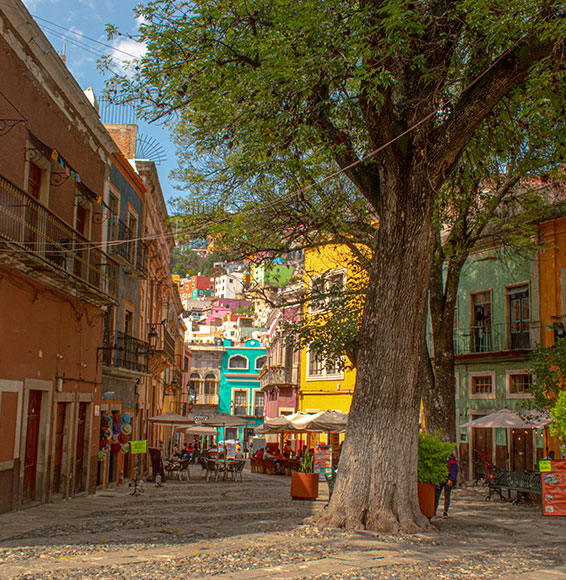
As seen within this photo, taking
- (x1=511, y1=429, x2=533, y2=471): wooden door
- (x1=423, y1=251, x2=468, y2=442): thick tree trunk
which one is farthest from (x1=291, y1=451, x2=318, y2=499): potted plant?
(x1=511, y1=429, x2=533, y2=471): wooden door

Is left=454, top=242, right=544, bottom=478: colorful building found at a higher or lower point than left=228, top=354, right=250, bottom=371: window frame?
lower

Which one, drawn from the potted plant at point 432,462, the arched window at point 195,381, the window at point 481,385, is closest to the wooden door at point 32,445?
the potted plant at point 432,462

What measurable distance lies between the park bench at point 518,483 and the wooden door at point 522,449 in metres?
4.41

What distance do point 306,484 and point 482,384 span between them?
12424 mm

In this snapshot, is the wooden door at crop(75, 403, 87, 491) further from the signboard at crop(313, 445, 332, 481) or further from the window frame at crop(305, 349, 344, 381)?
the window frame at crop(305, 349, 344, 381)

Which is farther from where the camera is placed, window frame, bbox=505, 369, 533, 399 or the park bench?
window frame, bbox=505, 369, 533, 399

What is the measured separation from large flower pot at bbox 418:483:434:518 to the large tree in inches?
45.5

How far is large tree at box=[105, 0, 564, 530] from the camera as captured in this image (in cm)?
1098

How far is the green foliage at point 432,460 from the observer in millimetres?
12922

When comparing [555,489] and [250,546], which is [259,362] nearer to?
[555,489]

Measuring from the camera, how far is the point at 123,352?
2144 cm

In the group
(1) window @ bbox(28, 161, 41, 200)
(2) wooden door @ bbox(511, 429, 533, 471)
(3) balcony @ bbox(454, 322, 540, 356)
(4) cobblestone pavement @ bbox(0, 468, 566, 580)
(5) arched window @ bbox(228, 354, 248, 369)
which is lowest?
(4) cobblestone pavement @ bbox(0, 468, 566, 580)

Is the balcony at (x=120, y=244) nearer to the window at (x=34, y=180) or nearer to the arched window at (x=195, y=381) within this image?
the window at (x=34, y=180)

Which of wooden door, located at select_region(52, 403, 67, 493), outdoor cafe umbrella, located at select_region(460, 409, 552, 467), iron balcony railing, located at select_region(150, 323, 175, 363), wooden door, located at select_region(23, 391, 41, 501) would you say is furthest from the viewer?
iron balcony railing, located at select_region(150, 323, 175, 363)
